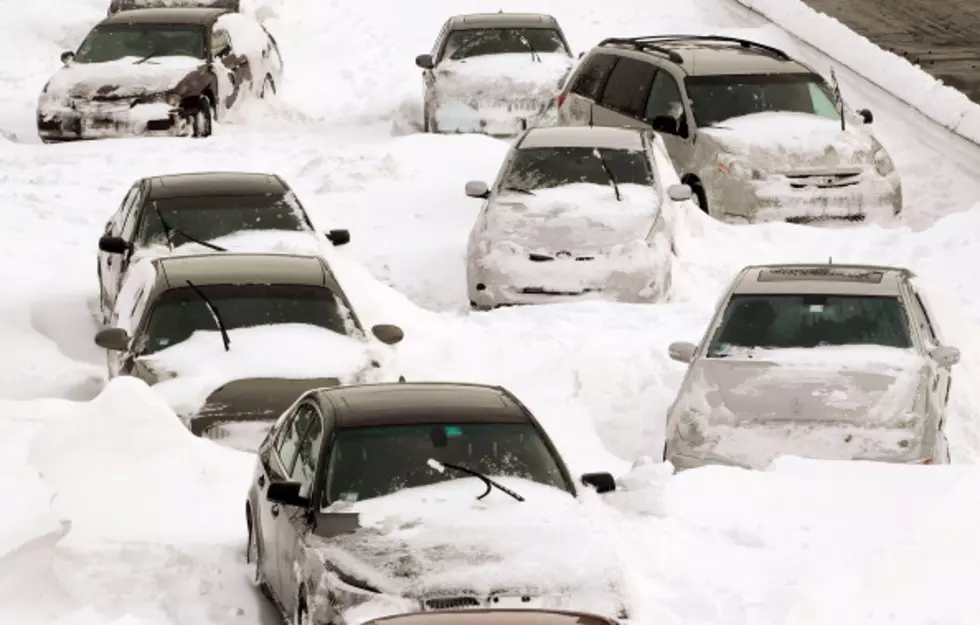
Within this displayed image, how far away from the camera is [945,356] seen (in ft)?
44.6

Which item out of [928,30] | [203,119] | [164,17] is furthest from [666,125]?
[928,30]

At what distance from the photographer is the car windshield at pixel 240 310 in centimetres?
1434

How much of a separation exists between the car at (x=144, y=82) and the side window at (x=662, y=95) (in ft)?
17.9

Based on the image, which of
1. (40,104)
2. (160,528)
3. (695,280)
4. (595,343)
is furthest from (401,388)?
(40,104)

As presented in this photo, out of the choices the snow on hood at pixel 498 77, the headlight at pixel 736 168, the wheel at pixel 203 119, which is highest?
the headlight at pixel 736 168

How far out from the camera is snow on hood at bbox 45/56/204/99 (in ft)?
81.7

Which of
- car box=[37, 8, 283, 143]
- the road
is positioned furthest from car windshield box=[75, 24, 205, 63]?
the road

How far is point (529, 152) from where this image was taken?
20.0m

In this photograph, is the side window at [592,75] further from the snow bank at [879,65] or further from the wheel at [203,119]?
the wheel at [203,119]

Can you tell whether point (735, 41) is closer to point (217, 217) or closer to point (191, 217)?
point (217, 217)

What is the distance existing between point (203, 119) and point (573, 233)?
8097 millimetres

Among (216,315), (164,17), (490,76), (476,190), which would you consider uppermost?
(216,315)

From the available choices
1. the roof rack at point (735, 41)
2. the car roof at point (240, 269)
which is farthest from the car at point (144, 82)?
the car roof at point (240, 269)

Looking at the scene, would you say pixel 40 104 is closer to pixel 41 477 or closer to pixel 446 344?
pixel 446 344
